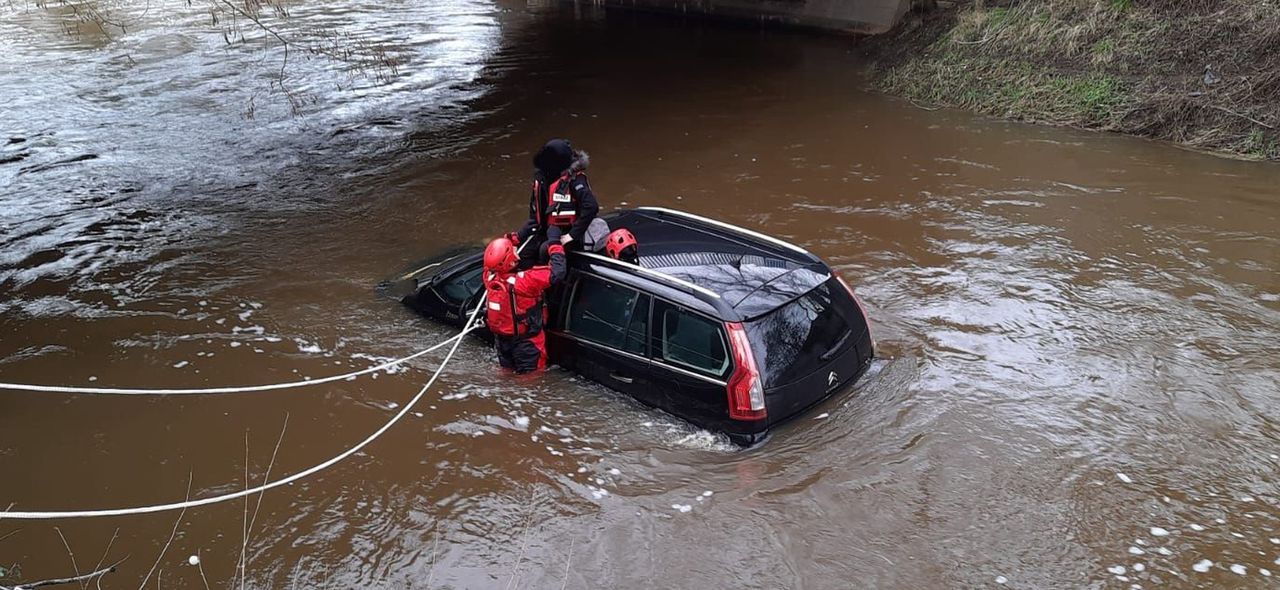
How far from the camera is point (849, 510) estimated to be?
5262 millimetres

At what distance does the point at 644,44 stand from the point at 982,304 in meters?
18.0

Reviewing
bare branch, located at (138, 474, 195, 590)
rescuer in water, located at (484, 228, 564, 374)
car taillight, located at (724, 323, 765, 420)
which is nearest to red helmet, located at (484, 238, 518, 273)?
rescuer in water, located at (484, 228, 564, 374)

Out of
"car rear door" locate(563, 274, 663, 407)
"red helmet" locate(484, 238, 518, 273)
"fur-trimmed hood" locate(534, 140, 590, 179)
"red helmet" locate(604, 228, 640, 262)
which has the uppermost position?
"fur-trimmed hood" locate(534, 140, 590, 179)

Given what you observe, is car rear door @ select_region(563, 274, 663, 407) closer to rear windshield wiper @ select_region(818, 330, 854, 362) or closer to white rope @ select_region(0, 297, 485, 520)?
white rope @ select_region(0, 297, 485, 520)

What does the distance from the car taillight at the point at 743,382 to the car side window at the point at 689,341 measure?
7cm

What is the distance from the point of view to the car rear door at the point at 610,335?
230 inches

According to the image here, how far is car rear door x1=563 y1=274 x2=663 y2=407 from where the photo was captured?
5836 millimetres

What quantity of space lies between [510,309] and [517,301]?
9 centimetres

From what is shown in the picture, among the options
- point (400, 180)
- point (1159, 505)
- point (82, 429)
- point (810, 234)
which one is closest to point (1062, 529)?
point (1159, 505)

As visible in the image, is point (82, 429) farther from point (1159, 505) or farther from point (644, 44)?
A: point (644, 44)

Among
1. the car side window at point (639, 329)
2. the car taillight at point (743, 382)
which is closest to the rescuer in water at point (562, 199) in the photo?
the car side window at point (639, 329)

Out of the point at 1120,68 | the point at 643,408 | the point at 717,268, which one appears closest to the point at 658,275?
the point at 717,268

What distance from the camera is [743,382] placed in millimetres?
5309

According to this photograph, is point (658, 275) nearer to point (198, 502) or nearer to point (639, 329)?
point (639, 329)
